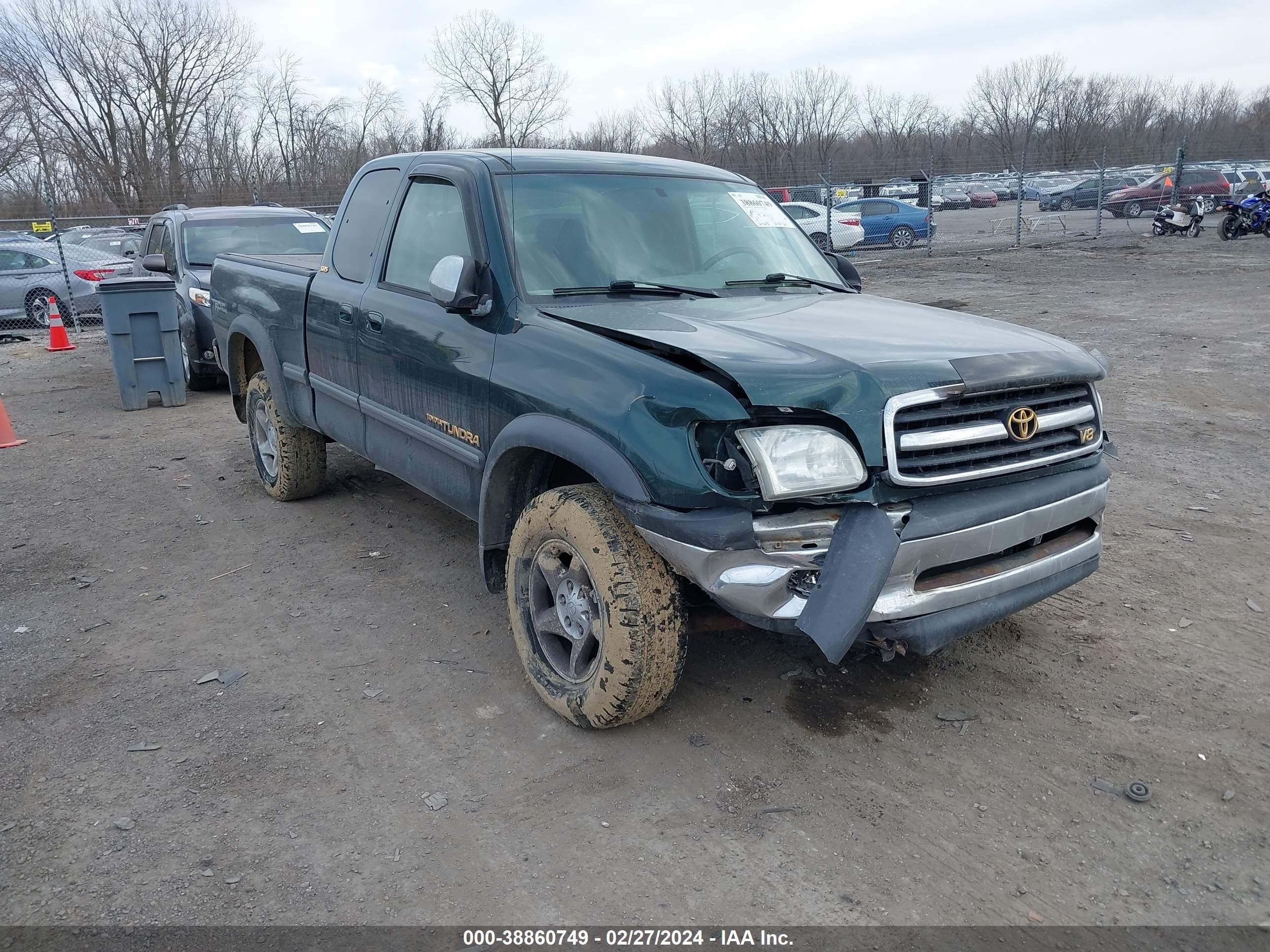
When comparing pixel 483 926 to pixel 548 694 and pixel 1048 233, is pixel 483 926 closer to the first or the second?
pixel 548 694

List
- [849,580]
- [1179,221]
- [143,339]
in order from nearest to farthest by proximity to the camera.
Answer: [849,580] < [143,339] < [1179,221]

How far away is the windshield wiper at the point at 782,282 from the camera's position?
420 cm

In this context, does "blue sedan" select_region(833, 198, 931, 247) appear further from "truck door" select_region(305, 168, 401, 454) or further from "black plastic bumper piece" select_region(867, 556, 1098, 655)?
"black plastic bumper piece" select_region(867, 556, 1098, 655)

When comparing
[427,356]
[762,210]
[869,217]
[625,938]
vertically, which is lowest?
[625,938]

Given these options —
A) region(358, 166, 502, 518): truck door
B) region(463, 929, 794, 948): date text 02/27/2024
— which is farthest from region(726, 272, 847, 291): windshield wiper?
region(463, 929, 794, 948): date text 02/27/2024

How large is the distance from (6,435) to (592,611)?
7.20 metres

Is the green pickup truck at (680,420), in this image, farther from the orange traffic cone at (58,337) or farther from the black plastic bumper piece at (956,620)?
the orange traffic cone at (58,337)

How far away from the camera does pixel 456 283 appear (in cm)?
366

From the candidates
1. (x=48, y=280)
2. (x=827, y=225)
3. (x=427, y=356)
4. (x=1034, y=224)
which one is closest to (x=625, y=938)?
(x=427, y=356)

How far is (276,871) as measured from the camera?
276 centimetres

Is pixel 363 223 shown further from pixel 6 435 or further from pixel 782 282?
Answer: pixel 6 435

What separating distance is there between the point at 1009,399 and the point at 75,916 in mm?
3161

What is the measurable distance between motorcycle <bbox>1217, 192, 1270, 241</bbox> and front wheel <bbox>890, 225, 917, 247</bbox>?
7466 mm

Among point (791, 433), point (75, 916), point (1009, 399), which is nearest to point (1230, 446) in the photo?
point (1009, 399)
